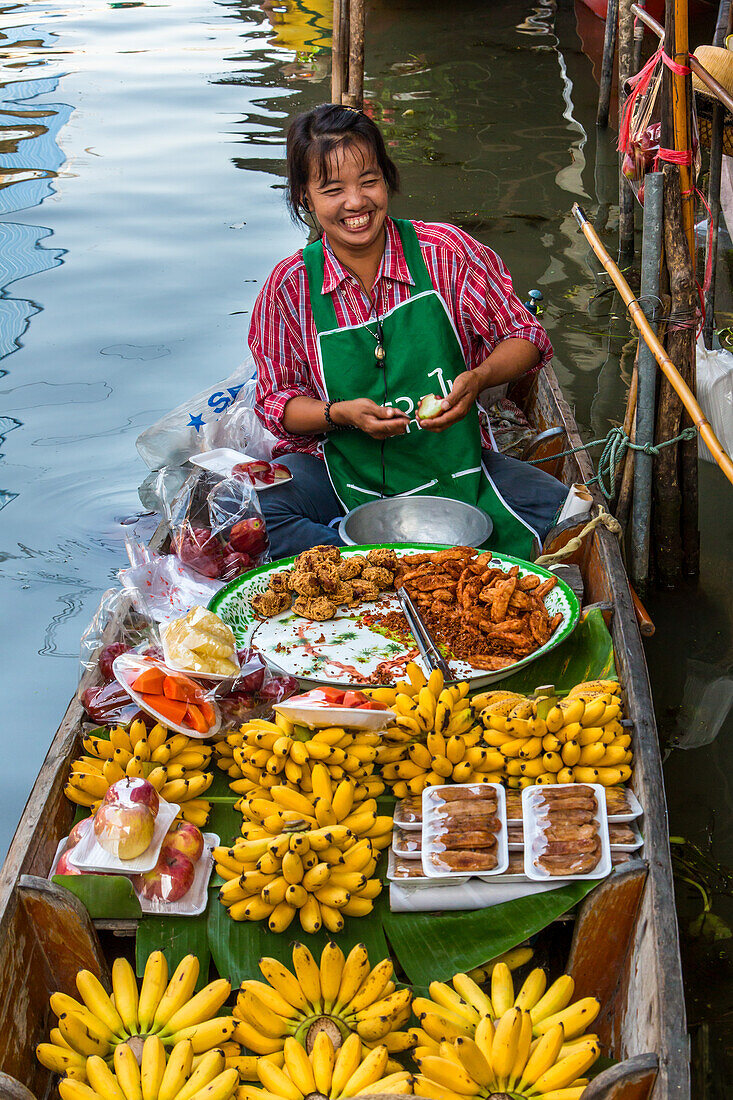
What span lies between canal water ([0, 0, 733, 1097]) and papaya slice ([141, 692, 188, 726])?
3.94ft

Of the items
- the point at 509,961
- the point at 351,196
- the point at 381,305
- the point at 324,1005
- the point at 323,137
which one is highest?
the point at 323,137

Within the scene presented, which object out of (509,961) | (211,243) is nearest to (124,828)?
(509,961)

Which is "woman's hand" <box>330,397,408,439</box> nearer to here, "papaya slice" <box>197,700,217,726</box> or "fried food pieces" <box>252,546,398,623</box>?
"fried food pieces" <box>252,546,398,623</box>

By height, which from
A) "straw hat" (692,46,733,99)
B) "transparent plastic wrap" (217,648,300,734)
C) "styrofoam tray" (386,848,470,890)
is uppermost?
"straw hat" (692,46,733,99)

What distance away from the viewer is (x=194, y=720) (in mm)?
2156

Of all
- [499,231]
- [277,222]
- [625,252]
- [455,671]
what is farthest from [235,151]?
[455,671]

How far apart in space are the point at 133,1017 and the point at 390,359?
Answer: 6.76 feet

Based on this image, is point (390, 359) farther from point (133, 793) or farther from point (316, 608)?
point (133, 793)

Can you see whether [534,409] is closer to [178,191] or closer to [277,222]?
[277,222]

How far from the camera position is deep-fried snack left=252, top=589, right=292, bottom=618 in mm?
2629

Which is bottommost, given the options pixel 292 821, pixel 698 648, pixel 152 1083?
pixel 698 648

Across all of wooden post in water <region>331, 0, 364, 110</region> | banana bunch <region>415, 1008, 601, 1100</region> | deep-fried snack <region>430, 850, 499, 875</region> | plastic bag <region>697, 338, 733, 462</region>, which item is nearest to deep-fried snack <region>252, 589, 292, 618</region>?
deep-fried snack <region>430, 850, 499, 875</region>

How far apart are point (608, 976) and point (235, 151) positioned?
374 inches

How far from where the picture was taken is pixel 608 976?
6.23ft
